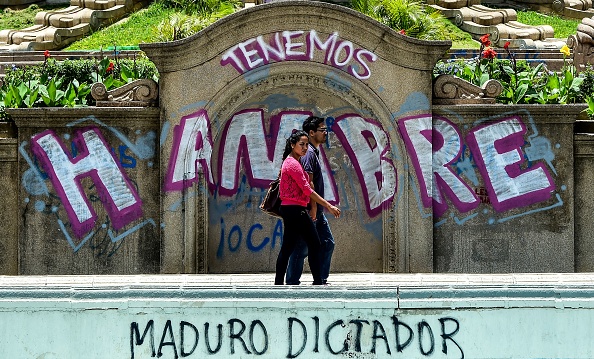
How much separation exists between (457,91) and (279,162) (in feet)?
7.32

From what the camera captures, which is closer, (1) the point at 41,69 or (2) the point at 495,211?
(2) the point at 495,211

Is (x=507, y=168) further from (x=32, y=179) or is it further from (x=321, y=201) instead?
(x=32, y=179)

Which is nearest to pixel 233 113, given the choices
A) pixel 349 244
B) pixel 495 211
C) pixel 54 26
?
pixel 349 244

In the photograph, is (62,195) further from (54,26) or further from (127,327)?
(54,26)

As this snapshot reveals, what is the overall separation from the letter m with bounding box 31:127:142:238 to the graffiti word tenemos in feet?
5.89

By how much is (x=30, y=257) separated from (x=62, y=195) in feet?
2.70

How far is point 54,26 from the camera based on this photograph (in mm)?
26594

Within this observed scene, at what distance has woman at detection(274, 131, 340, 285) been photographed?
12281mm

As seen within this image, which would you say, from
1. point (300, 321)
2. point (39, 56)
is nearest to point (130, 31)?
point (39, 56)

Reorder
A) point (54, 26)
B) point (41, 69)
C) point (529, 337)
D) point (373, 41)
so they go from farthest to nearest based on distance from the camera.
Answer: point (54, 26), point (41, 69), point (373, 41), point (529, 337)

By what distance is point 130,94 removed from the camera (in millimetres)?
15125

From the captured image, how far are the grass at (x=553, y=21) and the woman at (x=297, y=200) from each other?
48.7ft

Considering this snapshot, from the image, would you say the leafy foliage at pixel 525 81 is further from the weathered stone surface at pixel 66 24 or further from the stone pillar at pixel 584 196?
the weathered stone surface at pixel 66 24

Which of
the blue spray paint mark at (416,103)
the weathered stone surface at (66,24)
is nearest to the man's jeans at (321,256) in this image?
the blue spray paint mark at (416,103)
